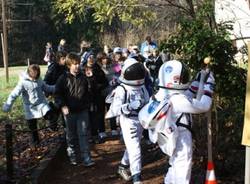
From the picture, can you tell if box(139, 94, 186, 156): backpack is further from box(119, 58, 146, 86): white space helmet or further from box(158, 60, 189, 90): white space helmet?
box(119, 58, 146, 86): white space helmet

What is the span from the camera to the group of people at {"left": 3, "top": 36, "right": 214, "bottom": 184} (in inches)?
229

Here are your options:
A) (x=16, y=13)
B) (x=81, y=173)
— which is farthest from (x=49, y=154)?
(x=16, y=13)

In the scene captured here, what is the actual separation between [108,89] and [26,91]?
6.12 ft

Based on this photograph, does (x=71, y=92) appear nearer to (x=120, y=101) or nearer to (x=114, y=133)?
(x=120, y=101)

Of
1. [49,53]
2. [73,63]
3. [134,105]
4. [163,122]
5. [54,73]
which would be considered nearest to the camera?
[163,122]

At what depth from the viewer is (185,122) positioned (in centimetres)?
591

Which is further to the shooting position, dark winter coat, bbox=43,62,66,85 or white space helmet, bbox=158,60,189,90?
dark winter coat, bbox=43,62,66,85

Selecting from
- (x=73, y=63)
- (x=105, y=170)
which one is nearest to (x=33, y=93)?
(x=73, y=63)

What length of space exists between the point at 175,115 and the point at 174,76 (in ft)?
1.41

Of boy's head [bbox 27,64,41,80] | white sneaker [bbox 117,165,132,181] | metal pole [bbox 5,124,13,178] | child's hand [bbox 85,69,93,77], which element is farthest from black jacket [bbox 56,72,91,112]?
child's hand [bbox 85,69,93,77]

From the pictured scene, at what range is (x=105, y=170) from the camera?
806 cm

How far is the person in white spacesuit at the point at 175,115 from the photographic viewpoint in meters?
5.74

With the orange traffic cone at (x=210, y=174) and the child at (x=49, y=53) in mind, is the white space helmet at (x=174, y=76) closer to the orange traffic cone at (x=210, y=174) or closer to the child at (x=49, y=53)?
the orange traffic cone at (x=210, y=174)

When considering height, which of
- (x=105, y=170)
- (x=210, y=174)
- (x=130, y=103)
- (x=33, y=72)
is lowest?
(x=105, y=170)
